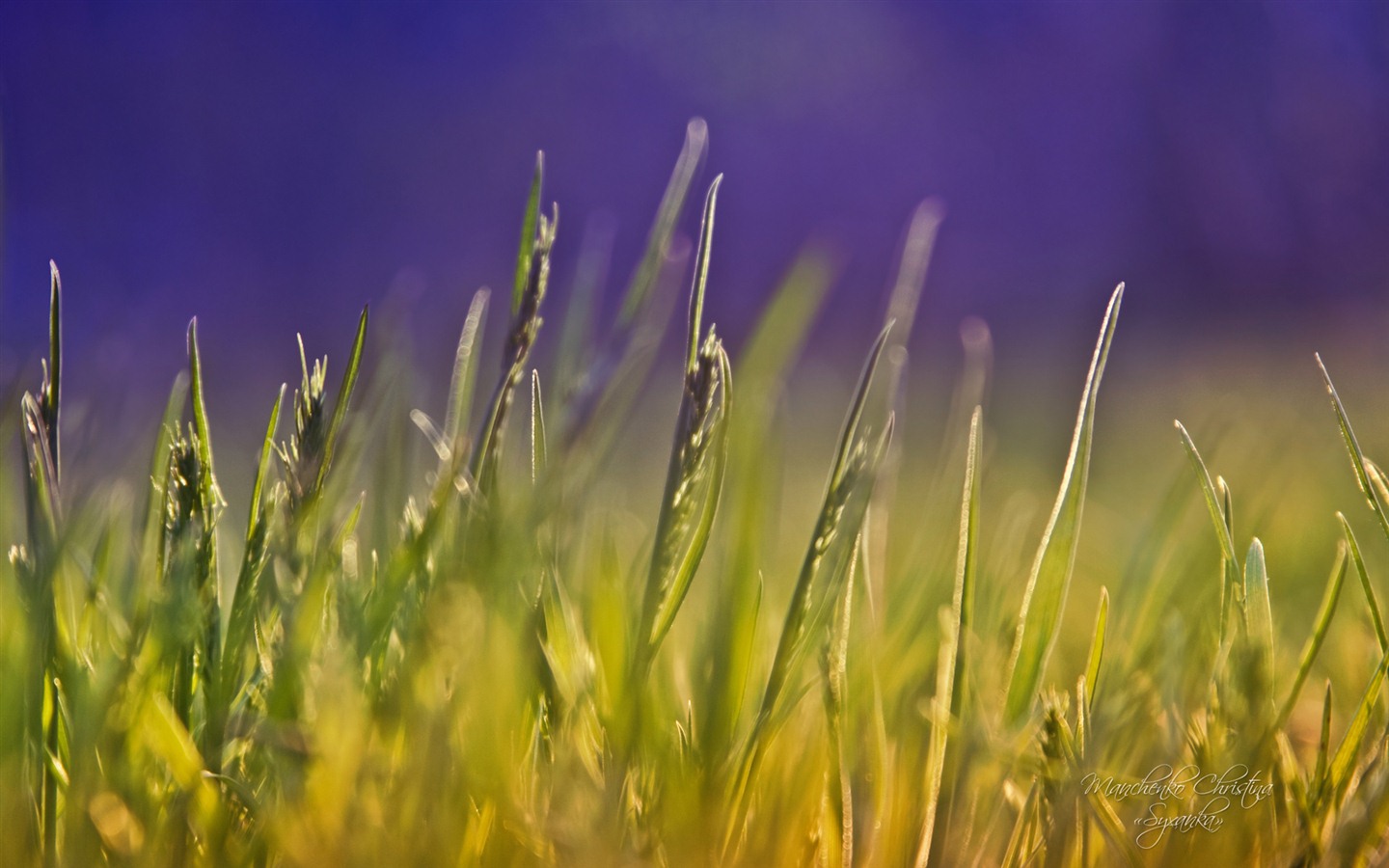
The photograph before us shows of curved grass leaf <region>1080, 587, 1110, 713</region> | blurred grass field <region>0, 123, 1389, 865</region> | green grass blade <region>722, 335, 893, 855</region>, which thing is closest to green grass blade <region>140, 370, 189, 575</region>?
blurred grass field <region>0, 123, 1389, 865</region>

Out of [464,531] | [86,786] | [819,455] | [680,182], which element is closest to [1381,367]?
[819,455]

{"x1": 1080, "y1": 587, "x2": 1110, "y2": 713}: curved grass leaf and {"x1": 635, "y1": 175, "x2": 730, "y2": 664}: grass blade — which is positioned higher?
{"x1": 635, "y1": 175, "x2": 730, "y2": 664}: grass blade

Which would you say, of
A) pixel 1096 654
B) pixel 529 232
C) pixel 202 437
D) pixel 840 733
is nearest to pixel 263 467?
pixel 202 437

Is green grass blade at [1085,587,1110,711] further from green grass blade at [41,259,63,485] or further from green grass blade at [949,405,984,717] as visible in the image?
green grass blade at [41,259,63,485]

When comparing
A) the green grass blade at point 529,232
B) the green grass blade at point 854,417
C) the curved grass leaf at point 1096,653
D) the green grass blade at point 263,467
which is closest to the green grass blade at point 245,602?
the green grass blade at point 263,467

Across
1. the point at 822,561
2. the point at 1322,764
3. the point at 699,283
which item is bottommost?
the point at 1322,764

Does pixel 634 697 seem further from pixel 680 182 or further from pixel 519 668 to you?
pixel 680 182

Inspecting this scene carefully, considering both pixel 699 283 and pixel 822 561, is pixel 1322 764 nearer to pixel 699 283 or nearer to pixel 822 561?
pixel 822 561

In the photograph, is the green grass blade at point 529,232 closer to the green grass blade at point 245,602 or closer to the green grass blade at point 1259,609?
the green grass blade at point 245,602

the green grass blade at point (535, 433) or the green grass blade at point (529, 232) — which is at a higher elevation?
the green grass blade at point (529, 232)
